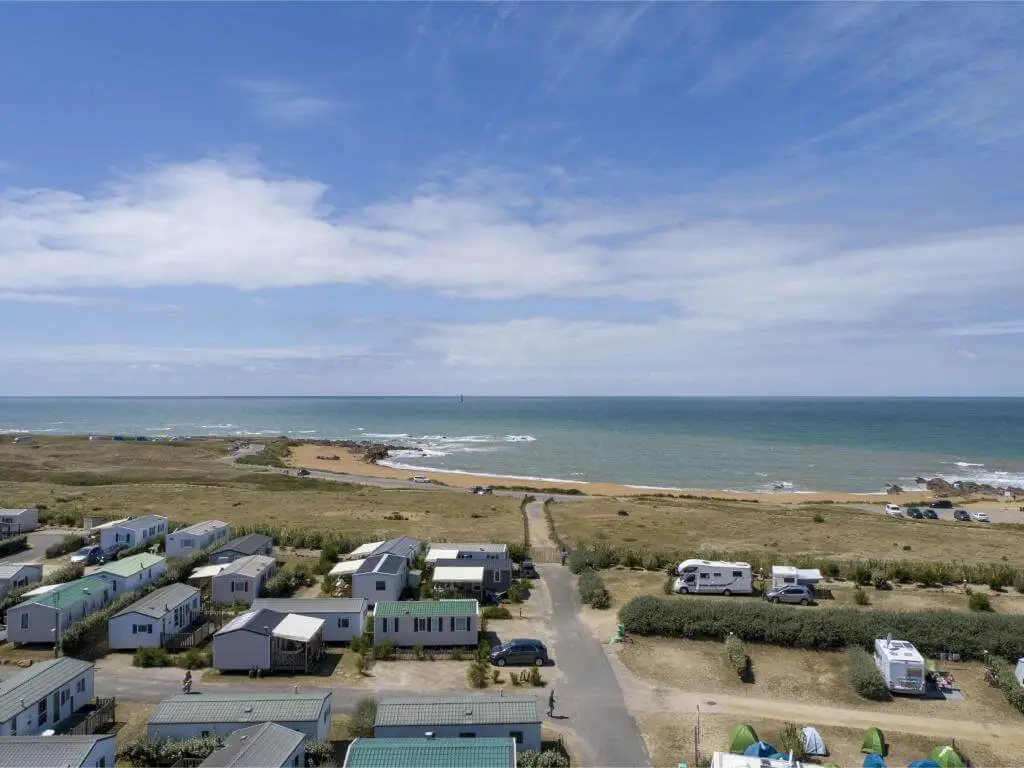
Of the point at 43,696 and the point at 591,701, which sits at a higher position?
the point at 43,696

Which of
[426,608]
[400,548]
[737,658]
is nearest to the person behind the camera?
[737,658]

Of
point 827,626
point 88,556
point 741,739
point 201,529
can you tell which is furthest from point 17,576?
point 827,626

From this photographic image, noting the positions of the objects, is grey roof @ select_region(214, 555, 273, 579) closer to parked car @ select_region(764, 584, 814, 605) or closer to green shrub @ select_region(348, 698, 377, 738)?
green shrub @ select_region(348, 698, 377, 738)

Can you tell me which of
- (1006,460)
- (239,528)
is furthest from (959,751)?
(1006,460)

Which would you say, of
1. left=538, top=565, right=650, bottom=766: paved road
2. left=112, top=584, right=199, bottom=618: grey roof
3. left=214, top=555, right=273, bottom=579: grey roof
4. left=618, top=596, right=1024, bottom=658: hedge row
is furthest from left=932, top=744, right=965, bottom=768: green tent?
left=214, top=555, right=273, bottom=579: grey roof

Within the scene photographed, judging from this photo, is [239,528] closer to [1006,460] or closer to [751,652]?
[751,652]

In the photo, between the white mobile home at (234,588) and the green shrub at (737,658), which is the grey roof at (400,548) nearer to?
the white mobile home at (234,588)

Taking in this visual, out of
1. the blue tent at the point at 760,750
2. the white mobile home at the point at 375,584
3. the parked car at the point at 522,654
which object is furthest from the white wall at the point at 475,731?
the white mobile home at the point at 375,584

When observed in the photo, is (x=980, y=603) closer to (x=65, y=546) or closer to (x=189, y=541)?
(x=189, y=541)
